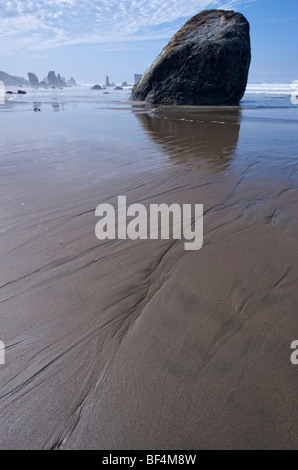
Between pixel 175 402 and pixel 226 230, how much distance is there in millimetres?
1778

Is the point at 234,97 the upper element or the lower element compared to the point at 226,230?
upper

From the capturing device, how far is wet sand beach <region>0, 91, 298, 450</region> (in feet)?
3.84

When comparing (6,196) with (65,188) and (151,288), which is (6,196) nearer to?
(65,188)

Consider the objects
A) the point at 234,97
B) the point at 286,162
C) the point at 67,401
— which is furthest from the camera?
the point at 234,97

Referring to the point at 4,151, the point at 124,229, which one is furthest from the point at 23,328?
the point at 4,151

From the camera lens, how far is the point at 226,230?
8.84 feet
